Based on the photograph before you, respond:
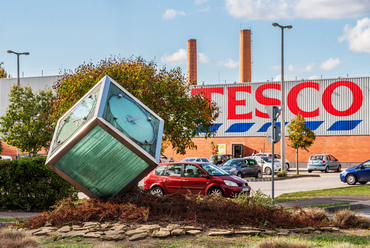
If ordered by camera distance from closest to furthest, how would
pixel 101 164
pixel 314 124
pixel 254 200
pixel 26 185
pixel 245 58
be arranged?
pixel 101 164
pixel 254 200
pixel 26 185
pixel 314 124
pixel 245 58

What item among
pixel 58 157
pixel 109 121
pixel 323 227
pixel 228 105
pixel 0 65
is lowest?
pixel 323 227

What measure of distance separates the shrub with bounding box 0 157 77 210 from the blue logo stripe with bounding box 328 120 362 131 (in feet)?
140

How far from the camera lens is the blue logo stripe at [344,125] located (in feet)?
169

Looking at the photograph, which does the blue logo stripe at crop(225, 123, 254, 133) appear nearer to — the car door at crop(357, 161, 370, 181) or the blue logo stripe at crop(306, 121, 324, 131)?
the blue logo stripe at crop(306, 121, 324, 131)

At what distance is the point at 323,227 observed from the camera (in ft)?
31.3

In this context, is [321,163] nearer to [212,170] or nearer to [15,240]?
[212,170]

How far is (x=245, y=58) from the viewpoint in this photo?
6025 centimetres

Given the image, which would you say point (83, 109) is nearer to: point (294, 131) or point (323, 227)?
point (323, 227)

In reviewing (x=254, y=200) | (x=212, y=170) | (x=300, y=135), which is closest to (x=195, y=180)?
(x=212, y=170)

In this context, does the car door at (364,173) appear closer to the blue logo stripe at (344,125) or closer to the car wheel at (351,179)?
the car wheel at (351,179)

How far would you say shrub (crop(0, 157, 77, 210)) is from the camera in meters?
13.4

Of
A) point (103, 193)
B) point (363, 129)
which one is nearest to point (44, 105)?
point (103, 193)

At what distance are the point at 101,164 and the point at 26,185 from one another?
498 centimetres

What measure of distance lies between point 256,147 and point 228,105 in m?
5.62
